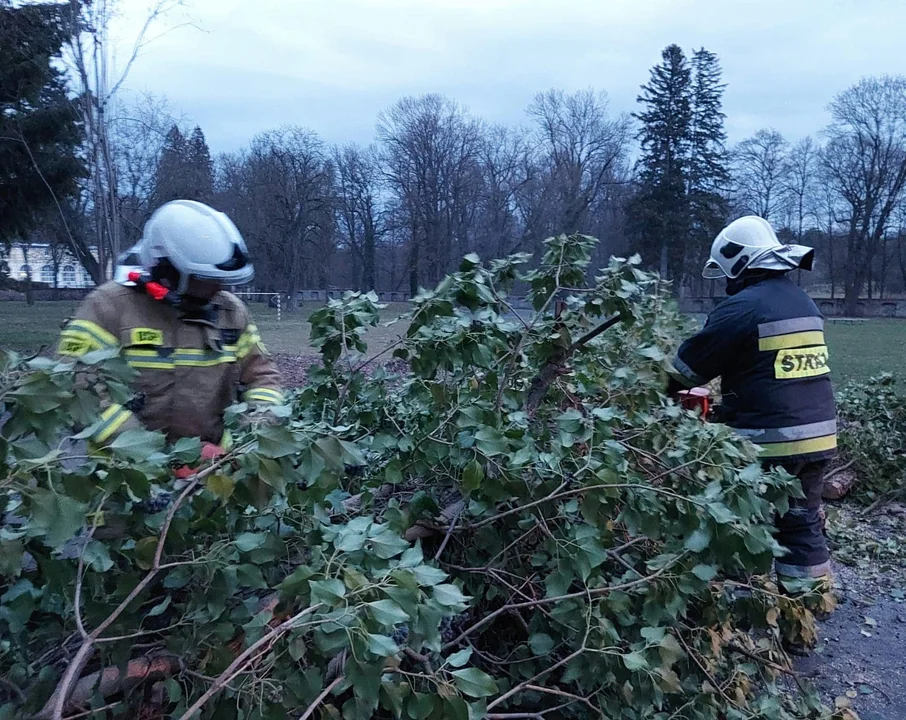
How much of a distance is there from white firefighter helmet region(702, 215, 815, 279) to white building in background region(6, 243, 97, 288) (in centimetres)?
2091

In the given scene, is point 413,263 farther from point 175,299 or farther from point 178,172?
point 175,299

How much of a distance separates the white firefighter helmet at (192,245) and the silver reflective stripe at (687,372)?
1998 mm

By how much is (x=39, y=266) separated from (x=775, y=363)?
34067mm

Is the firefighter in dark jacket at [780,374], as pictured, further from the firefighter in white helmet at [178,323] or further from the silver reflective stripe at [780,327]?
the firefighter in white helmet at [178,323]

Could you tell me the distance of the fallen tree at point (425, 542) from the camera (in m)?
1.52

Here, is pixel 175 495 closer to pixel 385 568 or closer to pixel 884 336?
pixel 385 568

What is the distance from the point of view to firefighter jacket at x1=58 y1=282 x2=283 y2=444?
245 centimetres

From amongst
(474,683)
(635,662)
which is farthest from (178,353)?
(635,662)

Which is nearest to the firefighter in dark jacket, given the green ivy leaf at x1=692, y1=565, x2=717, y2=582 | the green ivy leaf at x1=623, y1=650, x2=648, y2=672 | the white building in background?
the green ivy leaf at x1=692, y1=565, x2=717, y2=582

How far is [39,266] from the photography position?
31.4 metres

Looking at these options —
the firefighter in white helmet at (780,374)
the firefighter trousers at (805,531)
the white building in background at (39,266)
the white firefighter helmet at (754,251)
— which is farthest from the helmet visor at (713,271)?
the white building in background at (39,266)

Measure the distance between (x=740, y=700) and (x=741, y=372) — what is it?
145 cm

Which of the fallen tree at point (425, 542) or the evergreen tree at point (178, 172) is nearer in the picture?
the fallen tree at point (425, 542)

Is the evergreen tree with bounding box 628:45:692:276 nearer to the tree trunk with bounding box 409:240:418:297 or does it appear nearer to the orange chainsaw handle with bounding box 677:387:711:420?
the tree trunk with bounding box 409:240:418:297
